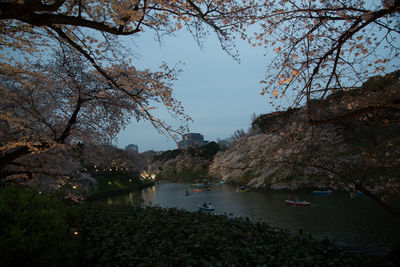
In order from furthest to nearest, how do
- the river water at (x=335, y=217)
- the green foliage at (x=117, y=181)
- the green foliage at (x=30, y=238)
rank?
the green foliage at (x=117, y=181)
the river water at (x=335, y=217)
the green foliage at (x=30, y=238)

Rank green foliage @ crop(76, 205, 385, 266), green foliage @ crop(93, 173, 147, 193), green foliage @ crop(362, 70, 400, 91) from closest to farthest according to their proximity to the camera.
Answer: green foliage @ crop(362, 70, 400, 91) < green foliage @ crop(76, 205, 385, 266) < green foliage @ crop(93, 173, 147, 193)

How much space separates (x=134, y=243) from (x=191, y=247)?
3.95 ft

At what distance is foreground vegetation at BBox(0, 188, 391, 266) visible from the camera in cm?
307

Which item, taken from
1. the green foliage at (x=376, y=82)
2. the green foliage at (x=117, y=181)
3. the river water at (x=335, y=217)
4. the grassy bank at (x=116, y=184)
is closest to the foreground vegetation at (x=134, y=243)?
the river water at (x=335, y=217)

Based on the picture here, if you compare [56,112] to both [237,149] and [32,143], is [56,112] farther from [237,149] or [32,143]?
[237,149]

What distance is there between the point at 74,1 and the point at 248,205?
50.0 feet

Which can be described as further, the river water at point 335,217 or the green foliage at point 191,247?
the river water at point 335,217

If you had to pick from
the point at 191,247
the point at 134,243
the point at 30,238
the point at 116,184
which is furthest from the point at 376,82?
the point at 116,184

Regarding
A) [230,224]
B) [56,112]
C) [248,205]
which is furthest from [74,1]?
[248,205]

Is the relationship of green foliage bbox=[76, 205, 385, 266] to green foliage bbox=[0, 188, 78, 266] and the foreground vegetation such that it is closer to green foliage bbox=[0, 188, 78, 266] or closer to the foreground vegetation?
the foreground vegetation

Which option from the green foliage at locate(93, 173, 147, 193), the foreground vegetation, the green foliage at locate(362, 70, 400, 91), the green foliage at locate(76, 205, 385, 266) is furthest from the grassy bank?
the green foliage at locate(362, 70, 400, 91)

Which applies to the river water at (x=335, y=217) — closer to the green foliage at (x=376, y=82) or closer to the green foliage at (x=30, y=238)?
the green foliage at (x=30, y=238)

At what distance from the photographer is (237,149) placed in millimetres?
29094

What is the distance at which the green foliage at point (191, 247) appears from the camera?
13.7 ft
